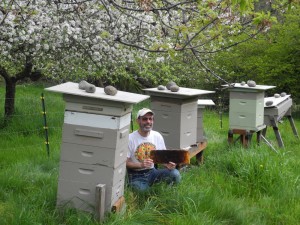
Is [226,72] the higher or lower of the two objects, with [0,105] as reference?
higher

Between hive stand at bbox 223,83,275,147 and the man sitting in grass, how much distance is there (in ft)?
8.89

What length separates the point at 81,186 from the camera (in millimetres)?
4227

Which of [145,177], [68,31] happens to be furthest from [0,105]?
[145,177]

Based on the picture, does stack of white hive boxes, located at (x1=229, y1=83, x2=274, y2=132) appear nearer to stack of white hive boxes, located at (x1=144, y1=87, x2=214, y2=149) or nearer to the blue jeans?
stack of white hive boxes, located at (x1=144, y1=87, x2=214, y2=149)

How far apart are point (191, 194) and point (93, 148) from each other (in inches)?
48.0

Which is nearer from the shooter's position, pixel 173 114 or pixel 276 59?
pixel 173 114

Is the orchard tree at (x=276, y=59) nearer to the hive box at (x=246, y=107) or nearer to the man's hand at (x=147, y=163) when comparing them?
the hive box at (x=246, y=107)

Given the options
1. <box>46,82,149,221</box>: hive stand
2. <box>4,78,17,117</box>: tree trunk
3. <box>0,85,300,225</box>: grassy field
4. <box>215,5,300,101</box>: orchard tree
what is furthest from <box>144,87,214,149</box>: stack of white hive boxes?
<box>215,5,300,101</box>: orchard tree

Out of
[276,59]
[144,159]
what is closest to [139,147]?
[144,159]

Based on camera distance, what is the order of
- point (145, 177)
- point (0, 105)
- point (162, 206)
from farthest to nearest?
point (0, 105) < point (145, 177) < point (162, 206)

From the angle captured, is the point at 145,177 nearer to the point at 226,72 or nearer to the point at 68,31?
the point at 68,31

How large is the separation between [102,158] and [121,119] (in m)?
0.37

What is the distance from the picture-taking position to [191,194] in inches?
188

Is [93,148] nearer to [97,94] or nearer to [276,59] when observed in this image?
[97,94]
